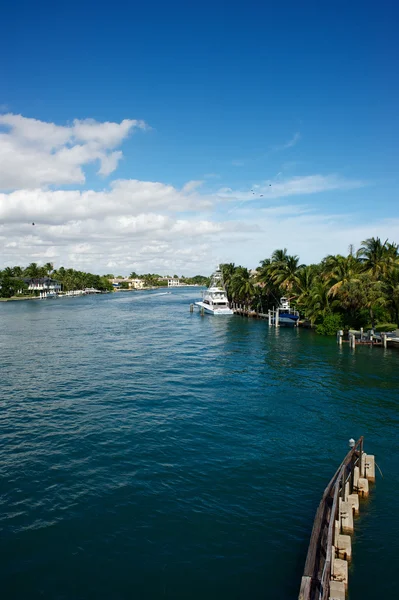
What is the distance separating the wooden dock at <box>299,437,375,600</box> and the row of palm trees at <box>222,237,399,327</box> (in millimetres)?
39849

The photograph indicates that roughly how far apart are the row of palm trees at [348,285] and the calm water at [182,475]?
53.3ft

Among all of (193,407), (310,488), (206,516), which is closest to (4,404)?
(193,407)

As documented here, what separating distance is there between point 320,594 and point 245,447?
11.5 metres

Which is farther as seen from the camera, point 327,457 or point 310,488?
point 327,457

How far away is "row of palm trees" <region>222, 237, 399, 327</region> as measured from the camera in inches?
2181

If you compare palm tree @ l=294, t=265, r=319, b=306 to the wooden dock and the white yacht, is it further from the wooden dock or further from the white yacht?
the wooden dock

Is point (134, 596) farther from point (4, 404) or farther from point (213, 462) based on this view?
point (4, 404)

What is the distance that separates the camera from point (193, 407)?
93.2 ft

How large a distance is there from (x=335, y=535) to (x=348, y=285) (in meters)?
47.4

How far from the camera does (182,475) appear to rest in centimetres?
1888

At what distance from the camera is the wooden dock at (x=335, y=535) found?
35.9 feet

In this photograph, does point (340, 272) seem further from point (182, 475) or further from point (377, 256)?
point (182, 475)

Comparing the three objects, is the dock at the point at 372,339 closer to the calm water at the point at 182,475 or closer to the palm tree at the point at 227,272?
the calm water at the point at 182,475

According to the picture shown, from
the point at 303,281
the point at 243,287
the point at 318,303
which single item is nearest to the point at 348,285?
the point at 318,303
